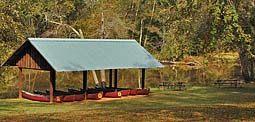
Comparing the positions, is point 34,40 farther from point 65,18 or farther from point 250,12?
point 65,18

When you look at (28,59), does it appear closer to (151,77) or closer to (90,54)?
(90,54)

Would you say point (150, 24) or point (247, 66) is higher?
point (150, 24)

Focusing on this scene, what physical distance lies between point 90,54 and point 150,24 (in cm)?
3994

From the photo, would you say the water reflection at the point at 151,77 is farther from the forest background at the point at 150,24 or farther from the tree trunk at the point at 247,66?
the tree trunk at the point at 247,66

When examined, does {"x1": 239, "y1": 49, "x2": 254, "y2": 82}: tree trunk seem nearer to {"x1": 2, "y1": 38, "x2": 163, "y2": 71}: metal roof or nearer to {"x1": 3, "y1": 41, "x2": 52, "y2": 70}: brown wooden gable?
{"x1": 2, "y1": 38, "x2": 163, "y2": 71}: metal roof

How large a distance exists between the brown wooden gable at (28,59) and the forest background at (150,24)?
0.65 m

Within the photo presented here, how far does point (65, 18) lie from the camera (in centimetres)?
6550

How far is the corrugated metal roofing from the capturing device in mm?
29188

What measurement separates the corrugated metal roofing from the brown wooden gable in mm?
517

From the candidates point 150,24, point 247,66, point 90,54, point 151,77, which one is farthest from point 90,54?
point 150,24

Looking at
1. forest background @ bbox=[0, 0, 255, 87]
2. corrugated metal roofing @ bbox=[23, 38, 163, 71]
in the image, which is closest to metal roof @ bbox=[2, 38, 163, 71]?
corrugated metal roofing @ bbox=[23, 38, 163, 71]

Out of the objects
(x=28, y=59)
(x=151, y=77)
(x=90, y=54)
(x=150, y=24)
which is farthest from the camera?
(x=150, y=24)

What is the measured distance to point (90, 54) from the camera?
31.8 meters

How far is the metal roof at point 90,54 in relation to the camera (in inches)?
1148
